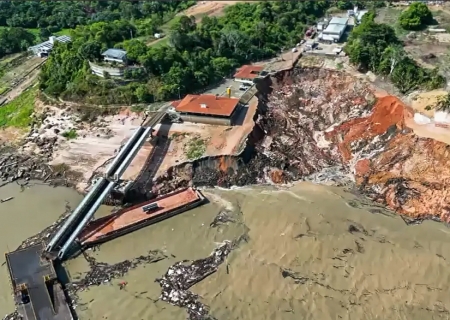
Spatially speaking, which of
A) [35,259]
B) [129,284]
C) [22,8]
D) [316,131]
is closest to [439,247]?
[316,131]

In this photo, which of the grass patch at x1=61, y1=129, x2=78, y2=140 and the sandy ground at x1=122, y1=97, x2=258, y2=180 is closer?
the sandy ground at x1=122, y1=97, x2=258, y2=180

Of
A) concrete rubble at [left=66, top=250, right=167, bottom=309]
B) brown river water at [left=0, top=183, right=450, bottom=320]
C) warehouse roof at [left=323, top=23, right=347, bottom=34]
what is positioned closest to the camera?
brown river water at [left=0, top=183, right=450, bottom=320]

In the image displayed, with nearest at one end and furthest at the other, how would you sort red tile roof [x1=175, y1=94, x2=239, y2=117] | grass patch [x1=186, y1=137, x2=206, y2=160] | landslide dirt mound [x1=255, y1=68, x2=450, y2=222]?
landslide dirt mound [x1=255, y1=68, x2=450, y2=222], grass patch [x1=186, y1=137, x2=206, y2=160], red tile roof [x1=175, y1=94, x2=239, y2=117]

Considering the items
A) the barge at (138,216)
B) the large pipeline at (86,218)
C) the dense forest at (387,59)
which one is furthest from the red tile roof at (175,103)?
the dense forest at (387,59)

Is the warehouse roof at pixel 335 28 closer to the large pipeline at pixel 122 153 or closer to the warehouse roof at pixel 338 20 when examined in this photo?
the warehouse roof at pixel 338 20

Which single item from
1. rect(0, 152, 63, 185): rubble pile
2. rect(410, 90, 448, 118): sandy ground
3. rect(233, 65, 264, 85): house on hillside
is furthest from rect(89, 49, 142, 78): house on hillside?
rect(410, 90, 448, 118): sandy ground

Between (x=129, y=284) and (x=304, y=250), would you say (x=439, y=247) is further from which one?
(x=129, y=284)

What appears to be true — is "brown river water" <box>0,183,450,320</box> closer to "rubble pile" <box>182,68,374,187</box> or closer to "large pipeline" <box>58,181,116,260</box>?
"large pipeline" <box>58,181,116,260</box>
